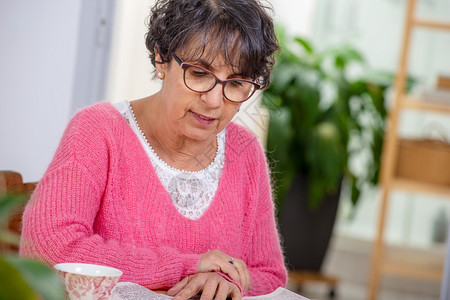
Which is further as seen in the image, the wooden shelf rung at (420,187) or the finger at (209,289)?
the wooden shelf rung at (420,187)

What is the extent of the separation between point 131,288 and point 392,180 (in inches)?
104

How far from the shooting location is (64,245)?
3.65 feet

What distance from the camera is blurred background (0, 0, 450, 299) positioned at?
6.00ft

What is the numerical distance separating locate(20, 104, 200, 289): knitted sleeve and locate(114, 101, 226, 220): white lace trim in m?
0.15

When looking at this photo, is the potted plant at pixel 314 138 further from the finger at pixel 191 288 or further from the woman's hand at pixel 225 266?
the finger at pixel 191 288

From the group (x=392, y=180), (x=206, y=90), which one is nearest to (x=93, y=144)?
(x=206, y=90)

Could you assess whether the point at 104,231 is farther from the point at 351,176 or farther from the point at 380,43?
the point at 380,43

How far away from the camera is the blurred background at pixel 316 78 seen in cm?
183

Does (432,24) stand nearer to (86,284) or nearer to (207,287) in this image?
(207,287)

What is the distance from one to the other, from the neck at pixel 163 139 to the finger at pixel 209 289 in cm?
36

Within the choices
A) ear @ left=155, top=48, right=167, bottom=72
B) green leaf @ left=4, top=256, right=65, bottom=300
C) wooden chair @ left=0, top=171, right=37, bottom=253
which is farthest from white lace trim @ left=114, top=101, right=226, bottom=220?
green leaf @ left=4, top=256, right=65, bottom=300

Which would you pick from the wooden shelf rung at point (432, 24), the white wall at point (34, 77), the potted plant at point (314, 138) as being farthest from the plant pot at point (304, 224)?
the white wall at point (34, 77)

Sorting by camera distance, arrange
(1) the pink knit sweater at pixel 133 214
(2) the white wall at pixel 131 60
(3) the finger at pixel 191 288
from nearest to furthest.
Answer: (3) the finger at pixel 191 288
(1) the pink knit sweater at pixel 133 214
(2) the white wall at pixel 131 60

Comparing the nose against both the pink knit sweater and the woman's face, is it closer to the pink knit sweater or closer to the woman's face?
the woman's face
